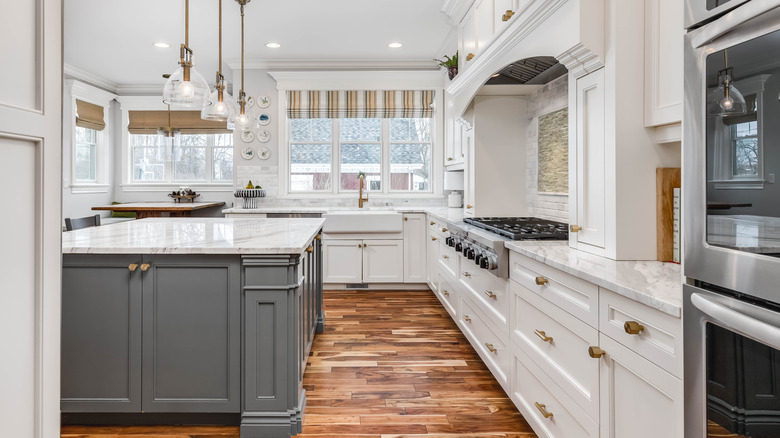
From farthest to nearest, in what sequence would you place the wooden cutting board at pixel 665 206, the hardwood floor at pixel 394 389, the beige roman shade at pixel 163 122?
the beige roman shade at pixel 163 122, the hardwood floor at pixel 394 389, the wooden cutting board at pixel 665 206

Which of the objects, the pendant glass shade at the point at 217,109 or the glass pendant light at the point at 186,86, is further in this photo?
the pendant glass shade at the point at 217,109

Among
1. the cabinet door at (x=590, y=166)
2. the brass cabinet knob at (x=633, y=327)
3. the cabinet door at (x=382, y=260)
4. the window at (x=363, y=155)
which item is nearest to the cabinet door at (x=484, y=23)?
Result: the cabinet door at (x=590, y=166)

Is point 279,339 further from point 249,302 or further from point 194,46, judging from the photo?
point 194,46

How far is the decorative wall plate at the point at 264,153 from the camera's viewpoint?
223 inches

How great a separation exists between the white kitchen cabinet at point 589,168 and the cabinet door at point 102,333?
1.96 meters

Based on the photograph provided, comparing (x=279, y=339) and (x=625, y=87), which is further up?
(x=625, y=87)

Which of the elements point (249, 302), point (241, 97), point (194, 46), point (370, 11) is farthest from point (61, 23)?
point (194, 46)

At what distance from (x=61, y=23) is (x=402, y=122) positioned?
527cm

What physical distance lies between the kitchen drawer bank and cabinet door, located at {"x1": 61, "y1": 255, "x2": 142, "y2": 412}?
1.73 m

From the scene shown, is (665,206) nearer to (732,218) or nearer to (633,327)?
(633,327)

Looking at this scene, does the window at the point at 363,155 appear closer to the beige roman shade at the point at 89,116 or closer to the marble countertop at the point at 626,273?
the beige roman shade at the point at 89,116

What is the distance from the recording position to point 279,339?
211 cm

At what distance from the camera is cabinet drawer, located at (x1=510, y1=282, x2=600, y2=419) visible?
60.8 inches

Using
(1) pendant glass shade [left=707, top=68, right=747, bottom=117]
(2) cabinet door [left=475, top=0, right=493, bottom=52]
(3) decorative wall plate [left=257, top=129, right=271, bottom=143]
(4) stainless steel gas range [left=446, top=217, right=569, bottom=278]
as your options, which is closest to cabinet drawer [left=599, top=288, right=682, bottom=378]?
(1) pendant glass shade [left=707, top=68, right=747, bottom=117]
